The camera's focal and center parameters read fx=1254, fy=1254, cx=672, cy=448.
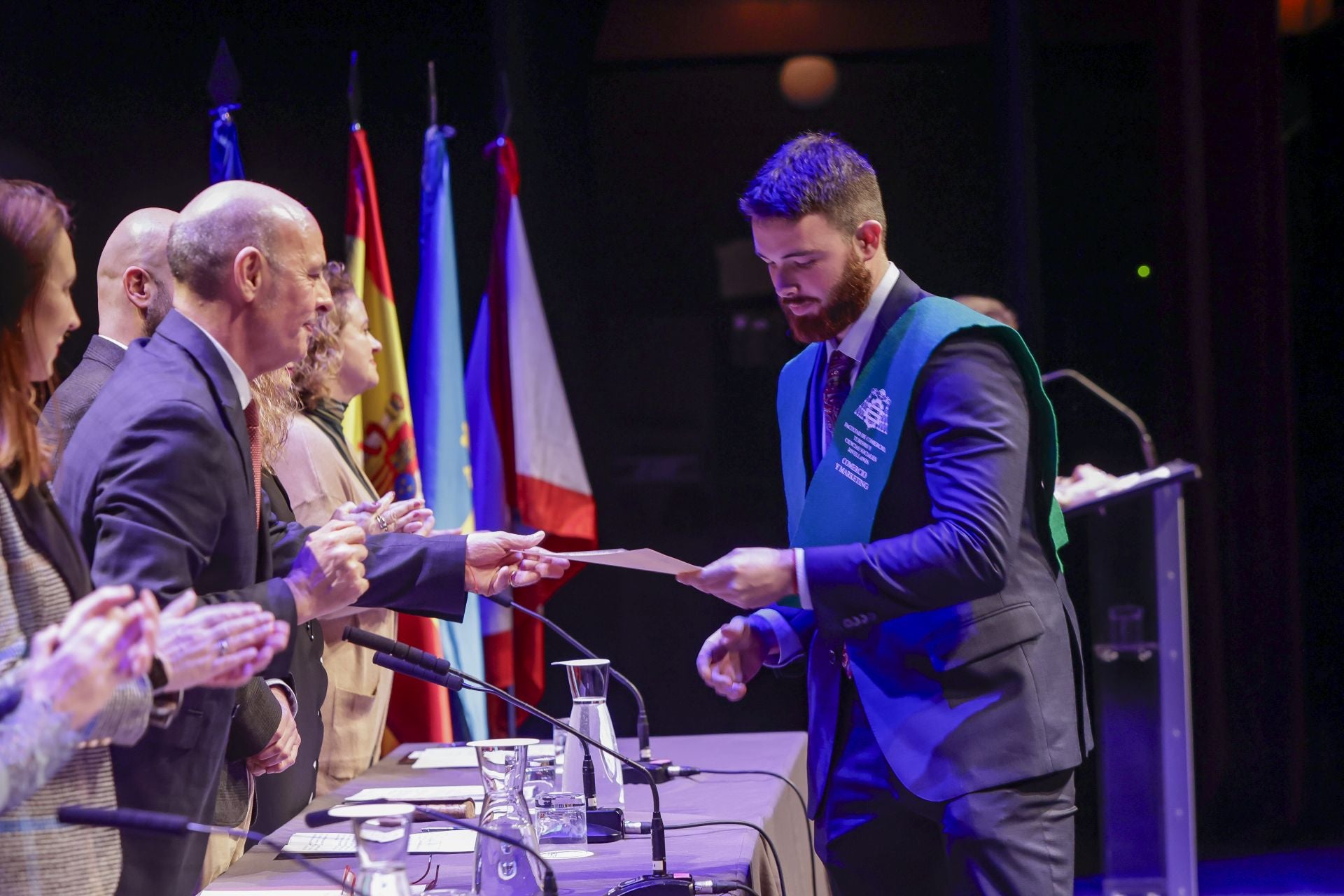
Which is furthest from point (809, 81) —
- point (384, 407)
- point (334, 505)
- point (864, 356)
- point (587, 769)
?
point (587, 769)

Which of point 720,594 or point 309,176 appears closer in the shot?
point 720,594

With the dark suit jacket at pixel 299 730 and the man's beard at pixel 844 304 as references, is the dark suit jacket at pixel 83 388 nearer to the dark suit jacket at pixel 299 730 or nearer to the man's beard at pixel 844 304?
the dark suit jacket at pixel 299 730

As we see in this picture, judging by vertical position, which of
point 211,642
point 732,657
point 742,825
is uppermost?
point 211,642

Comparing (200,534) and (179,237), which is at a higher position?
(179,237)

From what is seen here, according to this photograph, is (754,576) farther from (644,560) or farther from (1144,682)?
(1144,682)

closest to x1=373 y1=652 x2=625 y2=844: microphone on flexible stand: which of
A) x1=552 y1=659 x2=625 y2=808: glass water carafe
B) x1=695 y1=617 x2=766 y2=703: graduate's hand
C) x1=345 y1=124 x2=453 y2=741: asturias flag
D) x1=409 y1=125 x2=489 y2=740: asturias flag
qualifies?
x1=552 y1=659 x2=625 y2=808: glass water carafe

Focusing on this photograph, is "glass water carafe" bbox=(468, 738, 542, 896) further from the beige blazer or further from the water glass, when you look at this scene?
the beige blazer

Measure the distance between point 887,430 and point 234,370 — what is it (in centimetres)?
100

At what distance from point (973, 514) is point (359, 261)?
9.04 ft

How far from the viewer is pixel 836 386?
6.28 feet

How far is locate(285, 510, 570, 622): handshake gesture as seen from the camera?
175 centimetres

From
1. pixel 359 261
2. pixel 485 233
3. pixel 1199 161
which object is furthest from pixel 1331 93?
pixel 359 261

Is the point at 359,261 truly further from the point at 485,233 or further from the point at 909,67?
the point at 909,67

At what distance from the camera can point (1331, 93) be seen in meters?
4.50
